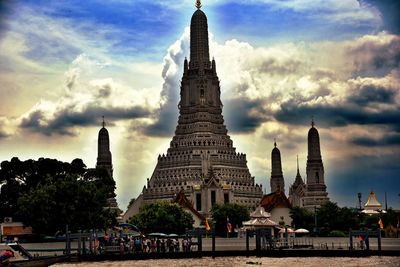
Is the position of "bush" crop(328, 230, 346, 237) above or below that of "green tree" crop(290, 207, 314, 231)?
below

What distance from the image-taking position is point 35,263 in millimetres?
A: 70312

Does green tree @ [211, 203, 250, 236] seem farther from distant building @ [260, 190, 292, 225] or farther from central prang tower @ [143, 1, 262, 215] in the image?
central prang tower @ [143, 1, 262, 215]

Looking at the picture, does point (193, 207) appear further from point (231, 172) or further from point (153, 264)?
point (153, 264)

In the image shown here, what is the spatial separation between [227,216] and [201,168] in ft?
120

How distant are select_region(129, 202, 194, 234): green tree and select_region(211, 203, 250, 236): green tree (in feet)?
23.9

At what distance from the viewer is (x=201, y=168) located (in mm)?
192625

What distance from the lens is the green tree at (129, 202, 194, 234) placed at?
143 meters

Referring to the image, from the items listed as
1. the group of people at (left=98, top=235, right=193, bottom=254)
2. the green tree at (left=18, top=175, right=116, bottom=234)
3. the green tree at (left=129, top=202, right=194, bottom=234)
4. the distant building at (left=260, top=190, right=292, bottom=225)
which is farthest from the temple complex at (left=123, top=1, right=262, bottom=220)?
the group of people at (left=98, top=235, right=193, bottom=254)

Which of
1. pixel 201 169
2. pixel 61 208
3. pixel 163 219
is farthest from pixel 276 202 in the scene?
pixel 61 208

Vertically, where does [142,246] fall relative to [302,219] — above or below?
below

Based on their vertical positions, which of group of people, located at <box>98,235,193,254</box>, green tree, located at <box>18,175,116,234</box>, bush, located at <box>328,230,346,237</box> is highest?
green tree, located at <box>18,175,116,234</box>

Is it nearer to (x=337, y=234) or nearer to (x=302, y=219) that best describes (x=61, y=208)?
(x=337, y=234)

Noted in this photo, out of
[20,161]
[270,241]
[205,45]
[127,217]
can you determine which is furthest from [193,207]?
[270,241]

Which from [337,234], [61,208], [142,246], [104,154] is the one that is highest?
[104,154]
